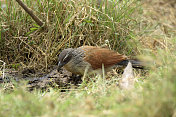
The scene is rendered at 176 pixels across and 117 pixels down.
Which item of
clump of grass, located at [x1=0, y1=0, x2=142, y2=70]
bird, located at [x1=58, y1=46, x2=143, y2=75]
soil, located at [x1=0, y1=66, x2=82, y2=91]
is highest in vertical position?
clump of grass, located at [x1=0, y1=0, x2=142, y2=70]

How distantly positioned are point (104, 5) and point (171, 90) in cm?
412

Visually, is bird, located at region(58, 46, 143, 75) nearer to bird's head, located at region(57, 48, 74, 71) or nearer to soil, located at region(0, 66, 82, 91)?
bird's head, located at region(57, 48, 74, 71)

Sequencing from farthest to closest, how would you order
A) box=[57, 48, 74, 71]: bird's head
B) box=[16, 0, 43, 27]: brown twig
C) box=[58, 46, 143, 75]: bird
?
box=[16, 0, 43, 27]: brown twig < box=[58, 46, 143, 75]: bird < box=[57, 48, 74, 71]: bird's head

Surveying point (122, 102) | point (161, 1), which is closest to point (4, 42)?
point (122, 102)

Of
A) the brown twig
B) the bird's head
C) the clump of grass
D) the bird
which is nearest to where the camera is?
the bird's head

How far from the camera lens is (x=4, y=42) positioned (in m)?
5.34

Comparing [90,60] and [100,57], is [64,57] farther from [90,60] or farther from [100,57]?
[100,57]

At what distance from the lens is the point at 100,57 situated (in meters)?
4.84

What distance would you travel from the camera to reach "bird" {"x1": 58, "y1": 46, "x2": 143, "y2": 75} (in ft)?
15.7

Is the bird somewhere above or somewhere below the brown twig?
below

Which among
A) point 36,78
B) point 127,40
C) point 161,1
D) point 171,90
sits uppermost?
point 161,1

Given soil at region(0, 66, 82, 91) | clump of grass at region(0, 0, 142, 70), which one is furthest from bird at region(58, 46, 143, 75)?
clump of grass at region(0, 0, 142, 70)

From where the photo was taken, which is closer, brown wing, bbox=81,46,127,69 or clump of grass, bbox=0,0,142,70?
brown wing, bbox=81,46,127,69

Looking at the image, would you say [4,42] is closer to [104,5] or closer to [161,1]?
[104,5]
